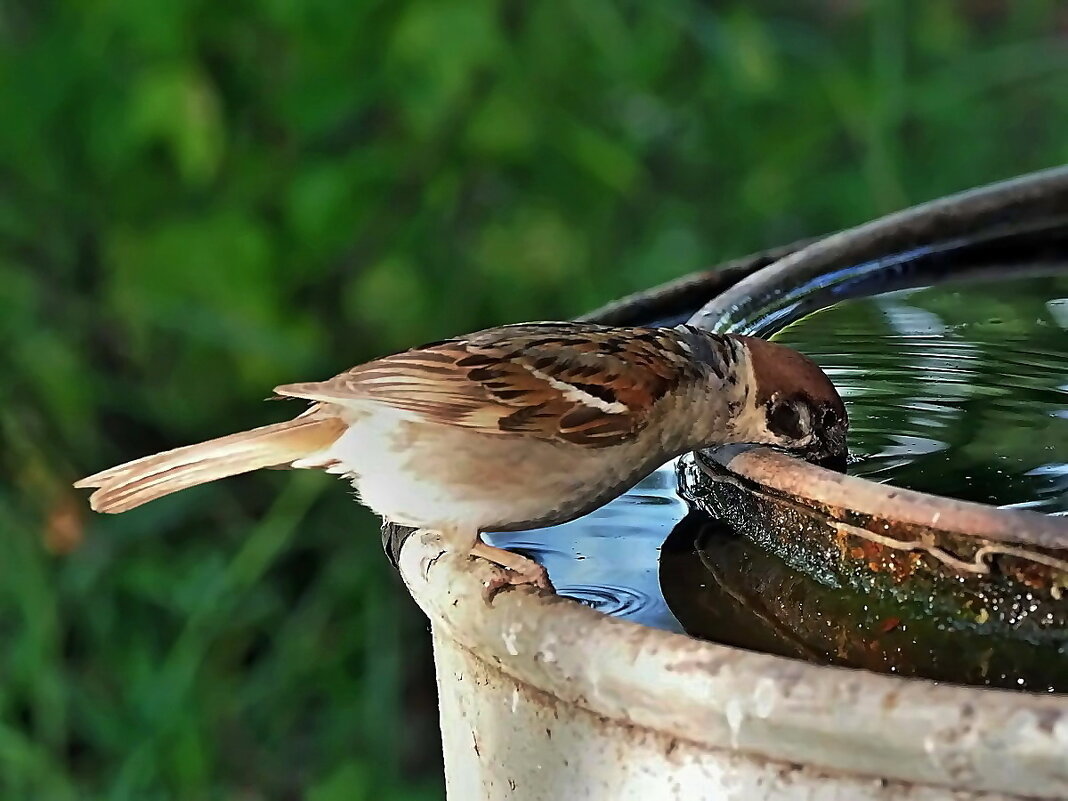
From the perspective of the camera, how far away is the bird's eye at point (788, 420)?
49.1 inches

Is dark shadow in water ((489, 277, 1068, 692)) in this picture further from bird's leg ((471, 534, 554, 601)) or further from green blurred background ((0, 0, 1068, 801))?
green blurred background ((0, 0, 1068, 801))

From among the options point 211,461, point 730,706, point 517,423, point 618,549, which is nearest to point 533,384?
point 517,423

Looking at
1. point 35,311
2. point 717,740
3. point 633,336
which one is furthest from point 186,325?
point 717,740

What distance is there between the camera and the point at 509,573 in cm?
97

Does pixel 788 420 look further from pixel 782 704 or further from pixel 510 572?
pixel 782 704

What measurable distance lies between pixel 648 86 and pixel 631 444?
5.72 feet

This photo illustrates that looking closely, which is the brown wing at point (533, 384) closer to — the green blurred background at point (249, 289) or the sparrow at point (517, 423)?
the sparrow at point (517, 423)

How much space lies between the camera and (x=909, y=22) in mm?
3168

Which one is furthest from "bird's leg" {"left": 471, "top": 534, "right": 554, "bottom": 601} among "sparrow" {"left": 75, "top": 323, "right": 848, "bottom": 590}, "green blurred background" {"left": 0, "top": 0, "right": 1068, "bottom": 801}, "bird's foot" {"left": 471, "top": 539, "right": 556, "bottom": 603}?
"green blurred background" {"left": 0, "top": 0, "right": 1068, "bottom": 801}

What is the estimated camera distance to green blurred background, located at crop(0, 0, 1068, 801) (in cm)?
256

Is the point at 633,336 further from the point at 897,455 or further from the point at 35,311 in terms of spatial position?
the point at 35,311

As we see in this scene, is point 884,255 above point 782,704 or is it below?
above

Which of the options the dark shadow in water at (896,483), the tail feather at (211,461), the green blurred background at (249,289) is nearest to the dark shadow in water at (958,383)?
the dark shadow in water at (896,483)

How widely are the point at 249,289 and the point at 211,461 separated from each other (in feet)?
4.49
